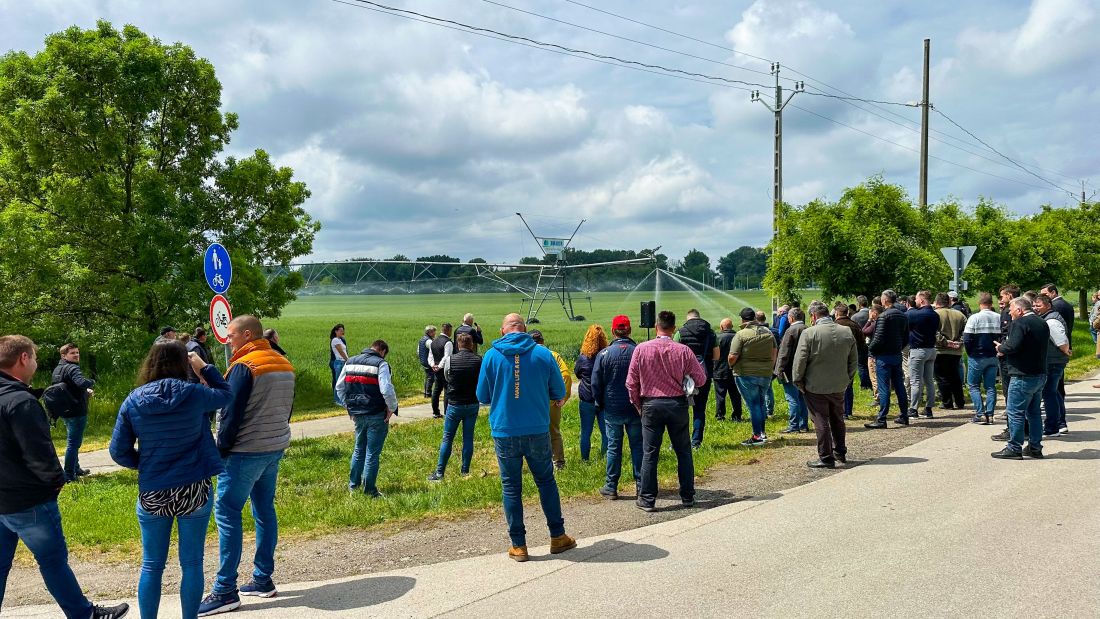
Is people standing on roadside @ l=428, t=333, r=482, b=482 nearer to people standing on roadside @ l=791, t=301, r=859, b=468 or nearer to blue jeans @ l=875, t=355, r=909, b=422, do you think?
people standing on roadside @ l=791, t=301, r=859, b=468

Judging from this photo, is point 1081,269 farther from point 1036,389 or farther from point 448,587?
point 448,587

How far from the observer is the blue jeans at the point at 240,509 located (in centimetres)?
500

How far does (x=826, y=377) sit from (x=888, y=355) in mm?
3060

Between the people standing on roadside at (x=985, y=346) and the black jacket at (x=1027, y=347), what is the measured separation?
2.18m

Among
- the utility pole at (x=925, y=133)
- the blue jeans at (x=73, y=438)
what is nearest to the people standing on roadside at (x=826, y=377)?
the blue jeans at (x=73, y=438)

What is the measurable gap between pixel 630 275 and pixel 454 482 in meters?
34.3

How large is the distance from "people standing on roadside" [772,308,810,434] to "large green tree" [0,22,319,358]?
12153 mm

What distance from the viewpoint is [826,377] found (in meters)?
8.56

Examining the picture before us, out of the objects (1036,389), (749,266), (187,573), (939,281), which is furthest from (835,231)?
(749,266)

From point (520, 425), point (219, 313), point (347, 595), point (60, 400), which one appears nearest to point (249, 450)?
point (347, 595)

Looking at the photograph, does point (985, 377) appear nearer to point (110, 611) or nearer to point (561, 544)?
point (561, 544)

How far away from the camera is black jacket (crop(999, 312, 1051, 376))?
28.2 feet

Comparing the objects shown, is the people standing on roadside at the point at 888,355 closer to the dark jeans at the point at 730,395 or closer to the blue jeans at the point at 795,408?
the blue jeans at the point at 795,408

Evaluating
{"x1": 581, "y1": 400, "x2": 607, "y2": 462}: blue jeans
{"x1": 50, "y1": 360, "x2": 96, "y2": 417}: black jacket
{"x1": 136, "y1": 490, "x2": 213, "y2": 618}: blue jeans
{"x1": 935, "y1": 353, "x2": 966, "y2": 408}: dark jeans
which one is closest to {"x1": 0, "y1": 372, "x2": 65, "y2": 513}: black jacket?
{"x1": 136, "y1": 490, "x2": 213, "y2": 618}: blue jeans
